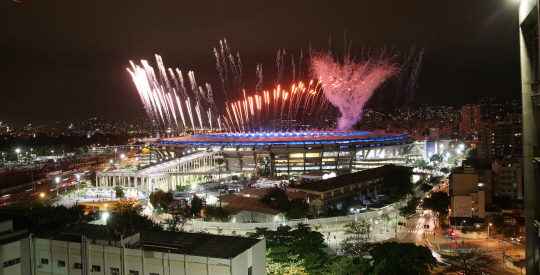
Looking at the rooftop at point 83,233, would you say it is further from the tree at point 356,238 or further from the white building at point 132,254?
the tree at point 356,238

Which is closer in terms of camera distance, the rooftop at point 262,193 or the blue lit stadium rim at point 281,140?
the rooftop at point 262,193

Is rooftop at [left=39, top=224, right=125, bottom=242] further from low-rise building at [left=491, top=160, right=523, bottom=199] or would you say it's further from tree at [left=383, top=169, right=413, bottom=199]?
low-rise building at [left=491, top=160, right=523, bottom=199]

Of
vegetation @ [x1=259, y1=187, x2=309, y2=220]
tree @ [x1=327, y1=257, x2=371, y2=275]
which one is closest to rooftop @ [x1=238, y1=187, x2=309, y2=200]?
vegetation @ [x1=259, y1=187, x2=309, y2=220]

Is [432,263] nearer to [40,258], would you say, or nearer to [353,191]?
[40,258]

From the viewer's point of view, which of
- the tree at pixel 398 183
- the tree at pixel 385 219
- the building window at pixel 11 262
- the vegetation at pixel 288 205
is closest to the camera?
the building window at pixel 11 262

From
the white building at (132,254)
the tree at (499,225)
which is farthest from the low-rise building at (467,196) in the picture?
the white building at (132,254)

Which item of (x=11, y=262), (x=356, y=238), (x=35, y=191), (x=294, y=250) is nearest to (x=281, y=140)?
(x=356, y=238)

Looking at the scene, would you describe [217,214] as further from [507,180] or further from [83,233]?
[507,180]
